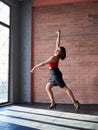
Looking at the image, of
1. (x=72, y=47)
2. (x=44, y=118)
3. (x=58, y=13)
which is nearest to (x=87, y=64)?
(x=72, y=47)

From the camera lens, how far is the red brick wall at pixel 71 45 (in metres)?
6.71

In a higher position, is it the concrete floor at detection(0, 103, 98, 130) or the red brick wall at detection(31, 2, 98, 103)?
the red brick wall at detection(31, 2, 98, 103)

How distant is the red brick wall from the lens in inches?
264

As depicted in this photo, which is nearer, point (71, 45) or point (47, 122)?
point (47, 122)

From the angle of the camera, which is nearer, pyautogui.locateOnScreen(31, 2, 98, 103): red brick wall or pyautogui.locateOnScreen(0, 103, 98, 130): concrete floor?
pyautogui.locateOnScreen(0, 103, 98, 130): concrete floor

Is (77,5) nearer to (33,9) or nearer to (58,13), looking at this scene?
(58,13)

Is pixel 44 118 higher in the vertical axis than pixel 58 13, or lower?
lower

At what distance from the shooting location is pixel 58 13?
7043 mm

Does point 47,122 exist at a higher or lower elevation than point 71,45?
lower

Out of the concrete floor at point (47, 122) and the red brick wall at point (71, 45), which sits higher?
the red brick wall at point (71, 45)

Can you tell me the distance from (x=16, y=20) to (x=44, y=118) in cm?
365

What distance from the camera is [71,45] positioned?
688 centimetres

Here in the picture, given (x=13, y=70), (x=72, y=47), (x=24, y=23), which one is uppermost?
(x=24, y=23)

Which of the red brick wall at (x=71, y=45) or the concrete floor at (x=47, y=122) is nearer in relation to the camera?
the concrete floor at (x=47, y=122)
